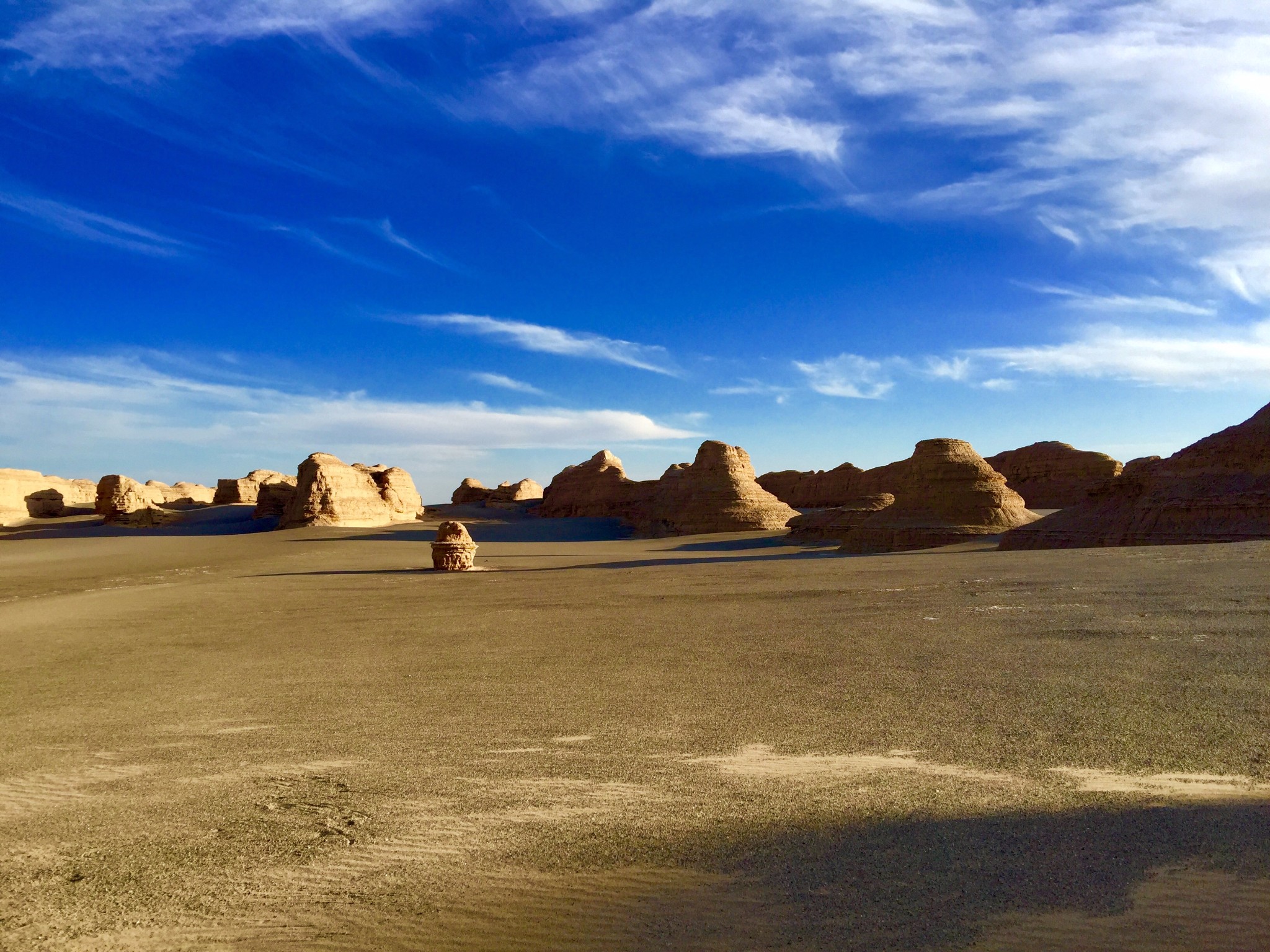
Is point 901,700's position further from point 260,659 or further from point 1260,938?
point 260,659

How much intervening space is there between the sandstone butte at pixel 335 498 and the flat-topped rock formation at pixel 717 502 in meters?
16.7

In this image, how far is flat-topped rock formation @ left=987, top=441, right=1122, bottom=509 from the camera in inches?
1741

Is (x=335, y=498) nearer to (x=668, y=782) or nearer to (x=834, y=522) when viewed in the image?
(x=834, y=522)

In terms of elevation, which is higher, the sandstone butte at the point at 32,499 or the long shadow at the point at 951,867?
the sandstone butte at the point at 32,499

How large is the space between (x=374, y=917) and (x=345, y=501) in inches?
1738

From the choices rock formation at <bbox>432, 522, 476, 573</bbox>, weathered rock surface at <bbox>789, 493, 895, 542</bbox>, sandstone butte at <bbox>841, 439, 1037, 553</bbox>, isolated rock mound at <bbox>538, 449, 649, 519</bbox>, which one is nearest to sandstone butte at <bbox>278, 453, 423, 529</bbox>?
isolated rock mound at <bbox>538, 449, 649, 519</bbox>

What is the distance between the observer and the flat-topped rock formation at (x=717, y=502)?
126ft

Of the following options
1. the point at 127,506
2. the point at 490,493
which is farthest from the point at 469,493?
the point at 127,506

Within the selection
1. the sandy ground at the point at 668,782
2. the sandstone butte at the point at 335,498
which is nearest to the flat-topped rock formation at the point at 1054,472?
the sandstone butte at the point at 335,498

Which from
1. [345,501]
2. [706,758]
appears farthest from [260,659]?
[345,501]

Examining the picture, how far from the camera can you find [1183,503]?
18.4m

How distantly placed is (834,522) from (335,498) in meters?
28.0

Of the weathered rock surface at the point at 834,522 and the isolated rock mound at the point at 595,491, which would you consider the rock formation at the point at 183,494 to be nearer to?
the isolated rock mound at the point at 595,491

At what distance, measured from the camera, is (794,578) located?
13766mm
